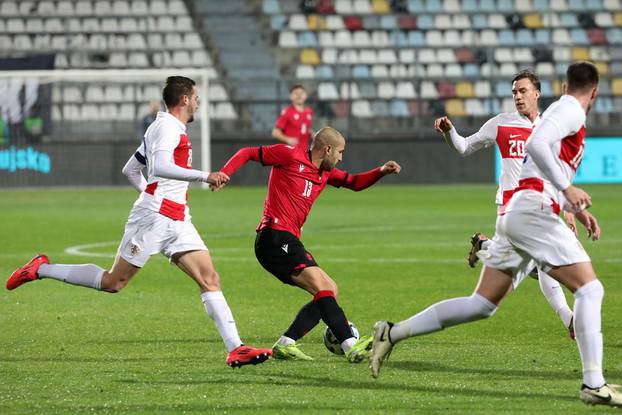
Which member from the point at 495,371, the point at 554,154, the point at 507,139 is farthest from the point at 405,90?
the point at 554,154

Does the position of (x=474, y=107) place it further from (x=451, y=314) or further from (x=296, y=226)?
(x=451, y=314)

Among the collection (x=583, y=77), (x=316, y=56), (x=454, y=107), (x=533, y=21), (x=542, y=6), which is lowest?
(x=454, y=107)

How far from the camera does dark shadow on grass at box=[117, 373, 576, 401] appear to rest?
6504 millimetres

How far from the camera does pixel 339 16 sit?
114ft

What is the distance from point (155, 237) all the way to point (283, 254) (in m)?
0.82

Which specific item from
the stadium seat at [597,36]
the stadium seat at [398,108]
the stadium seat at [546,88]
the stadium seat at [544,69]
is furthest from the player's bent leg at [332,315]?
the stadium seat at [597,36]

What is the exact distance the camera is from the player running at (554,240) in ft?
19.9

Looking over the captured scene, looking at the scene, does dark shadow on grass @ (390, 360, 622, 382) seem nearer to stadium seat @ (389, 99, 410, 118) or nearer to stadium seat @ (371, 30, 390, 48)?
stadium seat @ (389, 99, 410, 118)

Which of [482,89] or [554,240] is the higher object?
[554,240]

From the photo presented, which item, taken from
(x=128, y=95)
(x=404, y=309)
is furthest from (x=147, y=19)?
(x=404, y=309)

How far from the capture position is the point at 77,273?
838 centimetres

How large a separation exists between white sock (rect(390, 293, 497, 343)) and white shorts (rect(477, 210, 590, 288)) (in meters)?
0.22

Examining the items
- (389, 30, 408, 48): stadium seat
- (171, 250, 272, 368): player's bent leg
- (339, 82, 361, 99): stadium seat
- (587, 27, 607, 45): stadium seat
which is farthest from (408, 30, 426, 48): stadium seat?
(171, 250, 272, 368): player's bent leg

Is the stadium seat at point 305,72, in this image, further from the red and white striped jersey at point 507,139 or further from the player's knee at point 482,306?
the player's knee at point 482,306
